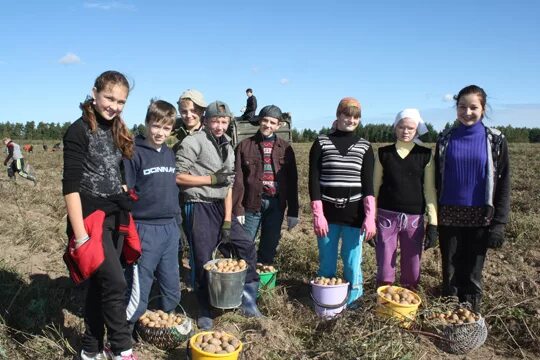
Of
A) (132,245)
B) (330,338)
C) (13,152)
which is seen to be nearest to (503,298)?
(330,338)

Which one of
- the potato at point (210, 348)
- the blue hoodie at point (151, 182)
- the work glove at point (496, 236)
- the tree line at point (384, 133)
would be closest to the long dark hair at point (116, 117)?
the blue hoodie at point (151, 182)

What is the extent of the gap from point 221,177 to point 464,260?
2.20m

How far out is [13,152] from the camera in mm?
13469

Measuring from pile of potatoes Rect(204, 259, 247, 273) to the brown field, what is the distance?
1.48ft

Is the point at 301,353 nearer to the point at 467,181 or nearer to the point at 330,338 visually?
the point at 330,338

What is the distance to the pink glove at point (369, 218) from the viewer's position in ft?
12.3

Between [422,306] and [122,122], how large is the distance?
2.84m

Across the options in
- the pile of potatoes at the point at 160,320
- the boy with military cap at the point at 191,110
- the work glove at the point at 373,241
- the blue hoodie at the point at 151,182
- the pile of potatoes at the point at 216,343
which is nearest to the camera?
the pile of potatoes at the point at 216,343

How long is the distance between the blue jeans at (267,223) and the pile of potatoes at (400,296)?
1.26 m

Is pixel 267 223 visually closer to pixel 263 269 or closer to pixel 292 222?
pixel 292 222

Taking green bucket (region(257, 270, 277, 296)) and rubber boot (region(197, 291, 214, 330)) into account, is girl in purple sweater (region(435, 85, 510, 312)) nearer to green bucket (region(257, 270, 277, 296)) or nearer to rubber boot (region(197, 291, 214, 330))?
green bucket (region(257, 270, 277, 296))

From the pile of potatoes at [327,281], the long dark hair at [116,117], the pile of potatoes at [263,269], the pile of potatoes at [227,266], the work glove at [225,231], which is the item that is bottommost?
the pile of potatoes at [263,269]

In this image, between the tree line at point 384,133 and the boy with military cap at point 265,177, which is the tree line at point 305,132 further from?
the boy with military cap at point 265,177

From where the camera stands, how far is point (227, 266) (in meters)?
3.60
